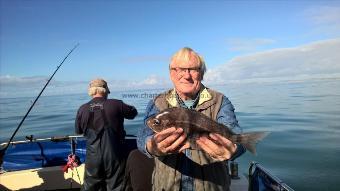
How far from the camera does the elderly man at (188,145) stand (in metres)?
3.02

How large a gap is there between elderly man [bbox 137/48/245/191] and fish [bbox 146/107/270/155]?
0.22ft

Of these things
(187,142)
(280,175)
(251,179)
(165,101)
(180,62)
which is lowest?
(280,175)

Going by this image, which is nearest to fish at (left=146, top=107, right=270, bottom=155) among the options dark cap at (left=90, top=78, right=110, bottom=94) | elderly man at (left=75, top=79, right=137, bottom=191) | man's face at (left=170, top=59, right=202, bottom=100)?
man's face at (left=170, top=59, right=202, bottom=100)

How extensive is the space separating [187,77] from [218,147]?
94 centimetres

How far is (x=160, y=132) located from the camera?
3.01 metres

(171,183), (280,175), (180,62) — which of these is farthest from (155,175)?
(280,175)

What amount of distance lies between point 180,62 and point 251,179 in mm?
3599

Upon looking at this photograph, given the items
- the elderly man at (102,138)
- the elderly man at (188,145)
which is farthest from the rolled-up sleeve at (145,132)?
the elderly man at (102,138)

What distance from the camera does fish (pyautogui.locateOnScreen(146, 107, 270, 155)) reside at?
3102 mm

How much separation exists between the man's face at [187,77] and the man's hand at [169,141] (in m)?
0.65

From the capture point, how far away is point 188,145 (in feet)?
10.1

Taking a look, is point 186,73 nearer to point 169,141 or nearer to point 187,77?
point 187,77

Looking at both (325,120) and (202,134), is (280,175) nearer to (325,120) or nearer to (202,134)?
(202,134)

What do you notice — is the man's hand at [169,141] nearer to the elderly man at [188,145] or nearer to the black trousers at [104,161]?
the elderly man at [188,145]
